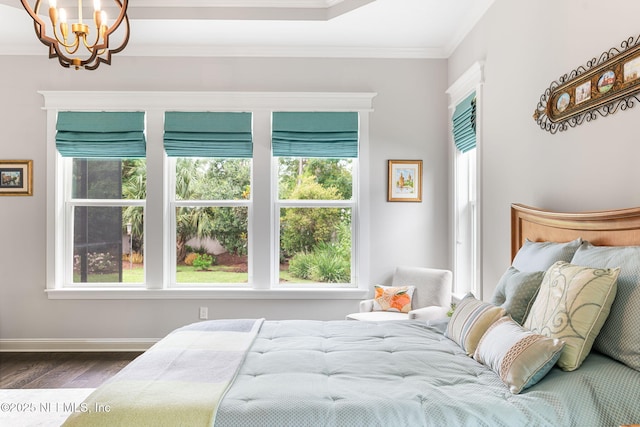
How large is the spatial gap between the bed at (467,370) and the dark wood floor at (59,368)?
1951 mm

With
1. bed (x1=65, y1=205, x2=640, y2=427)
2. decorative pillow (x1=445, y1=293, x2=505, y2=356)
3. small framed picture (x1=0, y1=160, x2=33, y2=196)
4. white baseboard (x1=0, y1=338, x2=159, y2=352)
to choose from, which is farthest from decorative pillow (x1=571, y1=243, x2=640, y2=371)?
small framed picture (x1=0, y1=160, x2=33, y2=196)

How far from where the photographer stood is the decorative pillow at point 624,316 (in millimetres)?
1478

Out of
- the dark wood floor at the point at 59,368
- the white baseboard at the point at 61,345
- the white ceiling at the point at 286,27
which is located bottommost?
the dark wood floor at the point at 59,368

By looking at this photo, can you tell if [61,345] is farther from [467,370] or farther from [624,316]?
[624,316]

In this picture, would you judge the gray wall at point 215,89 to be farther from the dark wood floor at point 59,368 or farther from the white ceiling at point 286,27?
the dark wood floor at point 59,368

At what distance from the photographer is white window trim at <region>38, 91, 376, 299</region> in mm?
4305

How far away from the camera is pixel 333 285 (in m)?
4.45

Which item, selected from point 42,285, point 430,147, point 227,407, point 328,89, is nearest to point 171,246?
point 42,285

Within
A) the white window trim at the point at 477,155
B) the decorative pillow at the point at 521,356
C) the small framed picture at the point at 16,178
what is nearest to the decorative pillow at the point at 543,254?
the decorative pillow at the point at 521,356

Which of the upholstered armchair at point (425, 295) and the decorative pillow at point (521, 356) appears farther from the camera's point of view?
the upholstered armchair at point (425, 295)

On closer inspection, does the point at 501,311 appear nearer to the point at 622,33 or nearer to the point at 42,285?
the point at 622,33

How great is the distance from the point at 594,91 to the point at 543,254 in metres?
0.74

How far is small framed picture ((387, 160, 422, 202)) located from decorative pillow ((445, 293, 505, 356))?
2.20 meters

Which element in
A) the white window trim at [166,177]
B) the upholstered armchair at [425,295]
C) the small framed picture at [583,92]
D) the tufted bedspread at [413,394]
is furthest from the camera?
the white window trim at [166,177]
